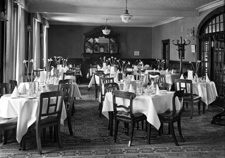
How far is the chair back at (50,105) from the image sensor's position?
13.7 feet

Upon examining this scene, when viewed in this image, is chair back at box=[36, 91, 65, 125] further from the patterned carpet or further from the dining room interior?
the patterned carpet

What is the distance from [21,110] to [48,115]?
0.45 m

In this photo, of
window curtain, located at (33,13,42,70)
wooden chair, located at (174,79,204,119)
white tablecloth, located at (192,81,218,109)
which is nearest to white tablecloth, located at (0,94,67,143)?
wooden chair, located at (174,79,204,119)

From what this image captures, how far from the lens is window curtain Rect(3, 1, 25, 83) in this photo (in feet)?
23.6

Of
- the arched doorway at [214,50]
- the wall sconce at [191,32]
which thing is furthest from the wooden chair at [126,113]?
the wall sconce at [191,32]

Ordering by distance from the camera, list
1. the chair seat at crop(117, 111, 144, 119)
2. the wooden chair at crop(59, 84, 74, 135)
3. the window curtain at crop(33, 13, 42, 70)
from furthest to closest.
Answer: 1. the window curtain at crop(33, 13, 42, 70)
2. the wooden chair at crop(59, 84, 74, 135)
3. the chair seat at crop(117, 111, 144, 119)

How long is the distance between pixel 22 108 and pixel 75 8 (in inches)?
273

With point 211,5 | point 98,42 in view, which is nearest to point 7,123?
point 211,5

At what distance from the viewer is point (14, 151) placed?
4383 mm

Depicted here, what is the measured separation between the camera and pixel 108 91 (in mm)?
5734

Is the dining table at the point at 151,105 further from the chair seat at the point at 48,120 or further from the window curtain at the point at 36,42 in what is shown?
the window curtain at the point at 36,42

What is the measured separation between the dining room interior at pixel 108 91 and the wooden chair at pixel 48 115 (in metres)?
0.02

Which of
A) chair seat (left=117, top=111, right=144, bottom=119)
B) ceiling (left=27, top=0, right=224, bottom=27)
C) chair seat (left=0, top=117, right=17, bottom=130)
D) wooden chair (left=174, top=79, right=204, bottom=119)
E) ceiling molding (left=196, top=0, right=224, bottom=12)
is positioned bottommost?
chair seat (left=0, top=117, right=17, bottom=130)

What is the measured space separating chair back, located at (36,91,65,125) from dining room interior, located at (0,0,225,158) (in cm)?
2
